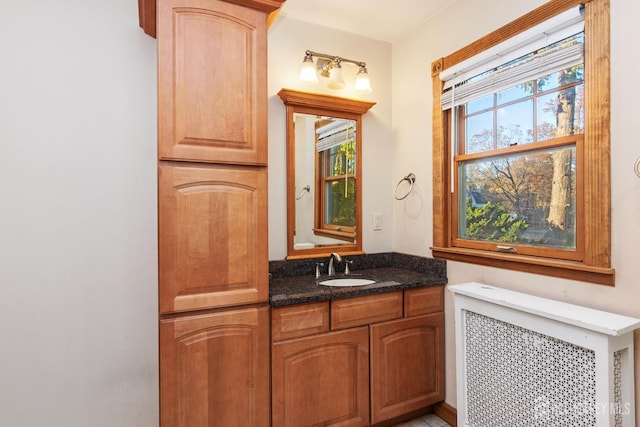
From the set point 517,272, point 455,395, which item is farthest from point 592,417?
point 455,395

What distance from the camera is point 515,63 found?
1812 millimetres

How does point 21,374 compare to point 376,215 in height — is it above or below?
below

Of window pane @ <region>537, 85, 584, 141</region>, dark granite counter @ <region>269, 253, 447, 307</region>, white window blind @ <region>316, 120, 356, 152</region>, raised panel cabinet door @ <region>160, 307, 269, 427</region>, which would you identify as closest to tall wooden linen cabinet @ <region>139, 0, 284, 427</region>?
raised panel cabinet door @ <region>160, 307, 269, 427</region>

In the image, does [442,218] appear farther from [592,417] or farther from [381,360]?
[592,417]

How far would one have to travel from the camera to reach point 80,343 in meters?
1.73

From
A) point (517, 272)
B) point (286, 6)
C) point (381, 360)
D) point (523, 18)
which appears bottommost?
point (381, 360)

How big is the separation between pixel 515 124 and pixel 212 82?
1.61 meters

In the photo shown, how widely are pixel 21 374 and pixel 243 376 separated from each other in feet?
3.54

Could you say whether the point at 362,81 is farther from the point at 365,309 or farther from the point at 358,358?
the point at 358,358

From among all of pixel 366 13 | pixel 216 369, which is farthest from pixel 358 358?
pixel 366 13

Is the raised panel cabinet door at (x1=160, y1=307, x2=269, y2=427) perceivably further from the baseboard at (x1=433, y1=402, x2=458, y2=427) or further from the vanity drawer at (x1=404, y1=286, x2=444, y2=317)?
the baseboard at (x1=433, y1=402, x2=458, y2=427)

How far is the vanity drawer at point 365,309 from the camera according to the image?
1.85 meters

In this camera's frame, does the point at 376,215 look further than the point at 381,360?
Yes

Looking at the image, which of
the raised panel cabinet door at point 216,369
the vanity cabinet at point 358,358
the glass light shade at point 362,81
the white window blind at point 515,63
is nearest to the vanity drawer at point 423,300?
the vanity cabinet at point 358,358
